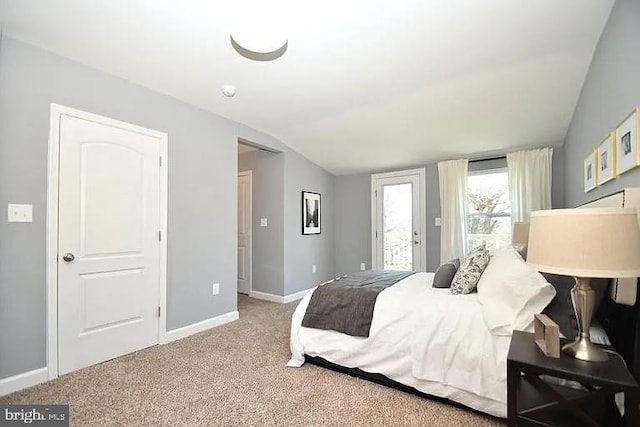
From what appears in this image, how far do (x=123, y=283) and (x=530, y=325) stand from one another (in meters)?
2.98

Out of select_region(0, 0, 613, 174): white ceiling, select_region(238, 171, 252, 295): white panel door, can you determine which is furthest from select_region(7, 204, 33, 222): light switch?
select_region(238, 171, 252, 295): white panel door

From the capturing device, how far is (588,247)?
1.13 m

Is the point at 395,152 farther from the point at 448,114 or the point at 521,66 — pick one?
the point at 521,66

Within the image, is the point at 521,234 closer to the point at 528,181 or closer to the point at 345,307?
the point at 528,181

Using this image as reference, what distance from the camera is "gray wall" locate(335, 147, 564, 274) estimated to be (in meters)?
4.61

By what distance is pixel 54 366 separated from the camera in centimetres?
219

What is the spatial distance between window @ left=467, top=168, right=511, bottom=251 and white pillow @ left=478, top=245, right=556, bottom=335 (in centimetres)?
249

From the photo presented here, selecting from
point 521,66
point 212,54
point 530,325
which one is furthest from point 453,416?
point 212,54

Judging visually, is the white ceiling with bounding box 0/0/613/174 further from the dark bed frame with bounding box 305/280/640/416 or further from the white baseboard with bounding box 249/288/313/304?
the white baseboard with bounding box 249/288/313/304

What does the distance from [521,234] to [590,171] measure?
3.35 feet

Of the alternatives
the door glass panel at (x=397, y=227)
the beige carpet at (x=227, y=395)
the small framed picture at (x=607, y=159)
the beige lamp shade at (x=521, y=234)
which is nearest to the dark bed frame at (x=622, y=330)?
the beige carpet at (x=227, y=395)

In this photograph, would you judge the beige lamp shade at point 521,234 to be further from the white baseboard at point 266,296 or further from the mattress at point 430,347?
the white baseboard at point 266,296

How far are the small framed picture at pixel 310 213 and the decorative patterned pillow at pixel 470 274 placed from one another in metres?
2.86

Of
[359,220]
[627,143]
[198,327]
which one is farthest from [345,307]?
[359,220]
